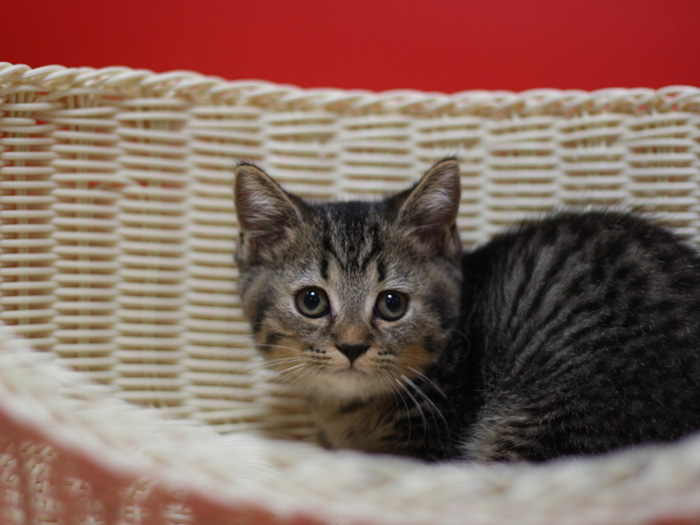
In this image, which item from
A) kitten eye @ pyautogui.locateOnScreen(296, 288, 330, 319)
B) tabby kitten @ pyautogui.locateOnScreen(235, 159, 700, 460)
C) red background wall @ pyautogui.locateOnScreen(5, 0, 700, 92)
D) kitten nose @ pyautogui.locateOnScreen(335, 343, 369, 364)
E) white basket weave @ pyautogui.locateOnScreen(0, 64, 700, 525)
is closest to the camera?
tabby kitten @ pyautogui.locateOnScreen(235, 159, 700, 460)

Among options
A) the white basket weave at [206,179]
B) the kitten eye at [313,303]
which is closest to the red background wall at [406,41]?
the white basket weave at [206,179]

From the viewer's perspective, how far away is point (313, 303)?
1515mm

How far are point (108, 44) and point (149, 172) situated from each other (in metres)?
0.84

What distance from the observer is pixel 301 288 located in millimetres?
1538

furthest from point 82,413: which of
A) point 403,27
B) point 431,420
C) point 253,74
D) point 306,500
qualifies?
point 403,27

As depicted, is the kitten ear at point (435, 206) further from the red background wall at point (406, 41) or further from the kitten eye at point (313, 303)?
the red background wall at point (406, 41)

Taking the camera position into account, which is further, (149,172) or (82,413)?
(149,172)

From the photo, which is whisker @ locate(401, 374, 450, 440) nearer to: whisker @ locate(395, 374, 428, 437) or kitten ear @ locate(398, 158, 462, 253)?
whisker @ locate(395, 374, 428, 437)

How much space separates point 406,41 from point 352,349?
158 cm

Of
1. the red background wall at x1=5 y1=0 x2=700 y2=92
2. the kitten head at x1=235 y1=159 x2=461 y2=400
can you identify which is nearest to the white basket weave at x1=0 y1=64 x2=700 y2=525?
the kitten head at x1=235 y1=159 x2=461 y2=400

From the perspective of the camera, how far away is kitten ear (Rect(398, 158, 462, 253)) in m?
1.53

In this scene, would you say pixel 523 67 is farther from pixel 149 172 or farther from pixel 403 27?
pixel 149 172

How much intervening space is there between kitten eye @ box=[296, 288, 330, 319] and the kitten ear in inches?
12.0

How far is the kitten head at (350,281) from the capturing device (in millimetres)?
1451
